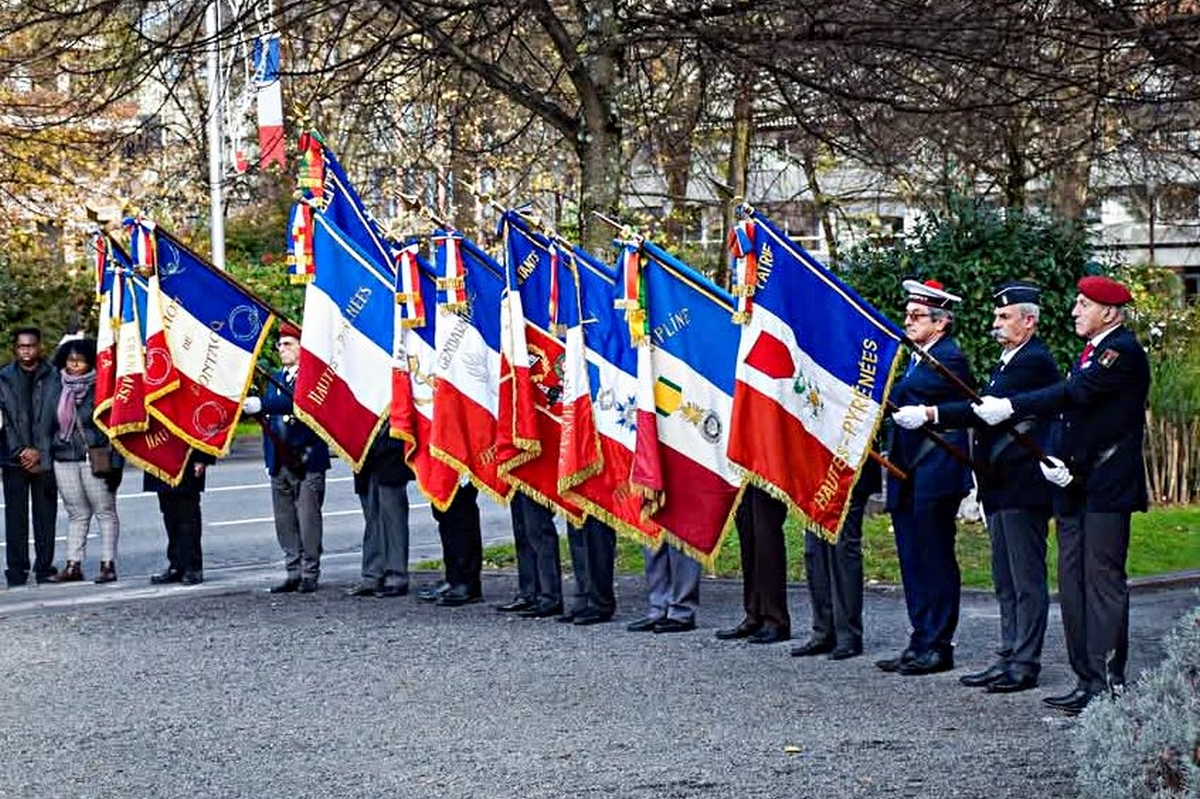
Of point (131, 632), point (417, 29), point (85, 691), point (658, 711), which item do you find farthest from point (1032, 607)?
point (417, 29)

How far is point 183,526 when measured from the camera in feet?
48.6

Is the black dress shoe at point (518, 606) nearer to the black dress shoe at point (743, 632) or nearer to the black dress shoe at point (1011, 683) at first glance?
the black dress shoe at point (743, 632)

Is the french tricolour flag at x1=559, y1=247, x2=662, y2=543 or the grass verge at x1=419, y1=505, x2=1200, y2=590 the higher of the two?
the french tricolour flag at x1=559, y1=247, x2=662, y2=543

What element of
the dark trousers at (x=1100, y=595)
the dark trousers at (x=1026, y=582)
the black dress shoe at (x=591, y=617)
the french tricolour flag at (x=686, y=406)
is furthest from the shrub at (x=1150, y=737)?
the black dress shoe at (x=591, y=617)

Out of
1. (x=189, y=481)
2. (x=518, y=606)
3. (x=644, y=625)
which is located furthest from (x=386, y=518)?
(x=644, y=625)

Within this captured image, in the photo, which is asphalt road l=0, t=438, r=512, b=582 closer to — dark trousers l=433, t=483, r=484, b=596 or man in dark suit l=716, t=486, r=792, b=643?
dark trousers l=433, t=483, r=484, b=596

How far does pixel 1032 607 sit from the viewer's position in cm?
987

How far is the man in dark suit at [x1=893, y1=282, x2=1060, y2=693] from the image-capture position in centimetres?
979

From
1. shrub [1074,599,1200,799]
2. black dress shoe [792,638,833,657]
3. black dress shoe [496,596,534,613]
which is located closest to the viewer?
shrub [1074,599,1200,799]

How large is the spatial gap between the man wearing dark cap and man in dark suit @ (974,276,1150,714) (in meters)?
6.08

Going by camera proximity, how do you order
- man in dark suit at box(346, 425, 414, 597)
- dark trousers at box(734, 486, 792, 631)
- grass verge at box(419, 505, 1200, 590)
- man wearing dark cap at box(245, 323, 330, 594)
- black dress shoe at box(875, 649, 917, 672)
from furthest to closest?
grass verge at box(419, 505, 1200, 590) → man wearing dark cap at box(245, 323, 330, 594) → man in dark suit at box(346, 425, 414, 597) → dark trousers at box(734, 486, 792, 631) → black dress shoe at box(875, 649, 917, 672)

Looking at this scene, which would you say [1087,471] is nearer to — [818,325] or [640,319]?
[818,325]

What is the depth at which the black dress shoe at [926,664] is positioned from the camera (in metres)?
10.3

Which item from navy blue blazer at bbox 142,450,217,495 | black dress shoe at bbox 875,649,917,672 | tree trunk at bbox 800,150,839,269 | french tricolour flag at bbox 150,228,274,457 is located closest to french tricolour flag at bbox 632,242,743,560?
black dress shoe at bbox 875,649,917,672
